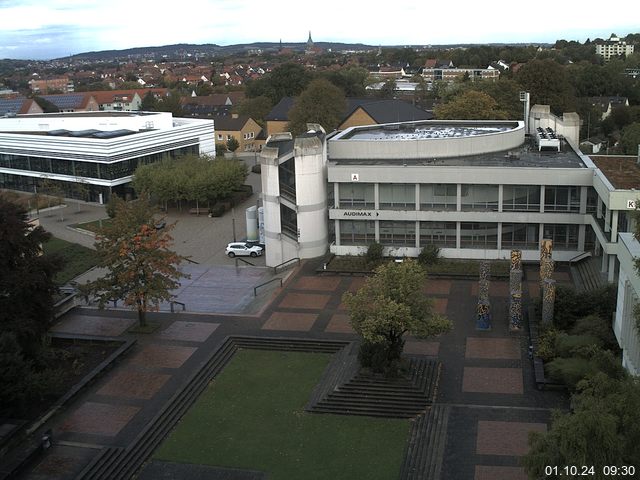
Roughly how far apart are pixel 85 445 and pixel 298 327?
11.2m

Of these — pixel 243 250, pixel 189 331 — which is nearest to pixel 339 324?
pixel 189 331

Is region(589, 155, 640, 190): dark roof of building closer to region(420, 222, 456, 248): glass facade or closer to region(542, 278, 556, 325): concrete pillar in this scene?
region(542, 278, 556, 325): concrete pillar

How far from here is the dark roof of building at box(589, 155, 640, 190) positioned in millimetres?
34963

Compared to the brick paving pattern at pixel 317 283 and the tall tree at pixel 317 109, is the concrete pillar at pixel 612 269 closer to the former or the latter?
the brick paving pattern at pixel 317 283

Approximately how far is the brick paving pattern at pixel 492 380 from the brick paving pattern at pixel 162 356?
11237mm

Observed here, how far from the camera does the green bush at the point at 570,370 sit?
2330 cm

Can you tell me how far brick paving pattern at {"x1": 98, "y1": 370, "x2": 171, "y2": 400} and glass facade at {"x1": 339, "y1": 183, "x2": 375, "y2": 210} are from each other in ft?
56.5

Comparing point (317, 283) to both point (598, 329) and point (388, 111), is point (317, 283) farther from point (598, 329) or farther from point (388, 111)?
point (388, 111)

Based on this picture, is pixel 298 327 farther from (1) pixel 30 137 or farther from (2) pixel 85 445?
(1) pixel 30 137

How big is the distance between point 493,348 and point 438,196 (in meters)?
13.1

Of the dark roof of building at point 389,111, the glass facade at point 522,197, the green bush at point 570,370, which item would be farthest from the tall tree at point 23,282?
the dark roof of building at point 389,111

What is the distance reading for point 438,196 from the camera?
3984 centimetres

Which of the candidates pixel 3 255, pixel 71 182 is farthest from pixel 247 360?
pixel 71 182

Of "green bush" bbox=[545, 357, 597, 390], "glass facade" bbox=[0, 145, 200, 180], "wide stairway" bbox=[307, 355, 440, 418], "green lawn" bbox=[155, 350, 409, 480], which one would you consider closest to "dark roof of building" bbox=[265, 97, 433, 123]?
"glass facade" bbox=[0, 145, 200, 180]
